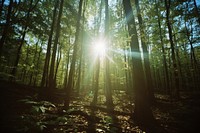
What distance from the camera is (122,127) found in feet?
17.4

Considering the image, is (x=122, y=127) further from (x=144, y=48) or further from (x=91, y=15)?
(x=91, y=15)

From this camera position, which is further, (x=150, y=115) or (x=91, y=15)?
(x=91, y=15)

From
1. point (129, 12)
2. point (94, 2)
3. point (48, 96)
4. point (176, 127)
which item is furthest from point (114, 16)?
point (176, 127)

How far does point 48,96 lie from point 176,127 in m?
7.52

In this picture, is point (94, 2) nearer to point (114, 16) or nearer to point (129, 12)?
point (114, 16)

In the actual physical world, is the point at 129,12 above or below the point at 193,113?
above

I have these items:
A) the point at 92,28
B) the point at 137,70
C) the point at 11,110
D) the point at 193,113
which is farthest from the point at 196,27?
the point at 11,110

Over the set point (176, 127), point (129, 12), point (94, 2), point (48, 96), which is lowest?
point (176, 127)

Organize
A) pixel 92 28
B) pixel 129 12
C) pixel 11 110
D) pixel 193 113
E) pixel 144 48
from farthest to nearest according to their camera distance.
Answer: pixel 92 28, pixel 144 48, pixel 193 113, pixel 129 12, pixel 11 110

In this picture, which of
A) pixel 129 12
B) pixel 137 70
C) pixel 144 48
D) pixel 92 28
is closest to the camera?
pixel 137 70

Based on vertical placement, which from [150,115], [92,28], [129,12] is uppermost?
[92,28]

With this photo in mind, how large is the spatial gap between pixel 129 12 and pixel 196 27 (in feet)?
57.7

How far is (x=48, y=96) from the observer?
8352 millimetres

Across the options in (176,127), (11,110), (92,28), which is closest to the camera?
(11,110)
